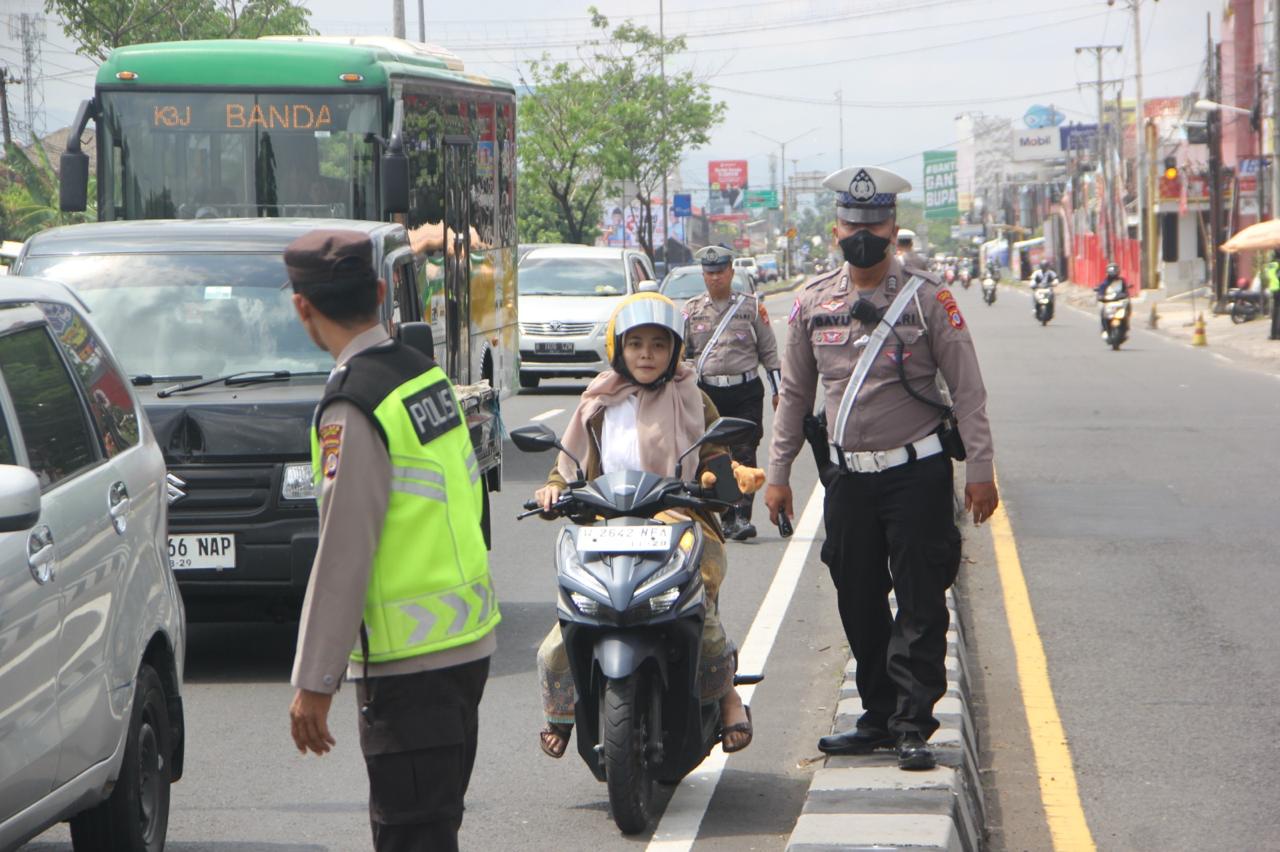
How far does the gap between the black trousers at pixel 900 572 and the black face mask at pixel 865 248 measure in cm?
67

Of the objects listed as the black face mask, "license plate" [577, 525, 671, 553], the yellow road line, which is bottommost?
the yellow road line

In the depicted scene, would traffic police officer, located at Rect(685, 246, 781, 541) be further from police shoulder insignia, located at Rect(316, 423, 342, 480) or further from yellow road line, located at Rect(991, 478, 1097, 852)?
police shoulder insignia, located at Rect(316, 423, 342, 480)

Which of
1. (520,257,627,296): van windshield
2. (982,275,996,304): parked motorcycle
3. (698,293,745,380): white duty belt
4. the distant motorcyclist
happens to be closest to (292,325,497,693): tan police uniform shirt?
(698,293,745,380): white duty belt

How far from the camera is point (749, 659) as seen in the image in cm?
828

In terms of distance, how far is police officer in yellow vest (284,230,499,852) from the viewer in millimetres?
3520

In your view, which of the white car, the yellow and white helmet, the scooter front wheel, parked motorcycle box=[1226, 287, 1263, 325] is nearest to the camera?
the scooter front wheel

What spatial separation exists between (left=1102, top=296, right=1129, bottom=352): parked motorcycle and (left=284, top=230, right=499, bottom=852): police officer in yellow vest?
3266 centimetres

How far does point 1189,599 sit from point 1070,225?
10266cm

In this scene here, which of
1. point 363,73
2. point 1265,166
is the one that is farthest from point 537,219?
point 363,73

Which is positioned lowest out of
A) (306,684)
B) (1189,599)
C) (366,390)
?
(1189,599)

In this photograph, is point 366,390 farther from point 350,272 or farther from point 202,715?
point 202,715

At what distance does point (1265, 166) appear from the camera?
163 feet

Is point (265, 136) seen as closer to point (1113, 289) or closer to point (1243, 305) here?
point (1113, 289)

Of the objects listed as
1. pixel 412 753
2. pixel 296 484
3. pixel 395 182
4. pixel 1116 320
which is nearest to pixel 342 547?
pixel 412 753
